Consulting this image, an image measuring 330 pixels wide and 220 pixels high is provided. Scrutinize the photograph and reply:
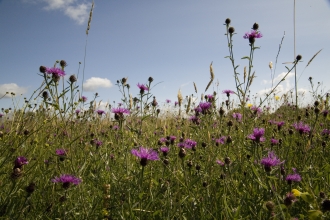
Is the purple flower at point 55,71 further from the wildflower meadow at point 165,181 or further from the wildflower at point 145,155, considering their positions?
the wildflower at point 145,155

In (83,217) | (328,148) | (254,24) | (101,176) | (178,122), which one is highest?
(254,24)

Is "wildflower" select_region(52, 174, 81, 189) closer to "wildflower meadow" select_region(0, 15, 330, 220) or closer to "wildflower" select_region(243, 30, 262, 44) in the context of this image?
"wildflower meadow" select_region(0, 15, 330, 220)

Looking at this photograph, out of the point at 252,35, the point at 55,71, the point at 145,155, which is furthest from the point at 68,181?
the point at 252,35

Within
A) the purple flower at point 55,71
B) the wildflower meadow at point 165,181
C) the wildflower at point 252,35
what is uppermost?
the wildflower at point 252,35

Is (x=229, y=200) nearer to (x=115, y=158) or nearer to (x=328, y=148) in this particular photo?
(x=115, y=158)

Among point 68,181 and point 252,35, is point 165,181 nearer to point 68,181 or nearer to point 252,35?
point 68,181

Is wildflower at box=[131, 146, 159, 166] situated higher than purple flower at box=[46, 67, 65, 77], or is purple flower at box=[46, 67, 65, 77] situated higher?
purple flower at box=[46, 67, 65, 77]

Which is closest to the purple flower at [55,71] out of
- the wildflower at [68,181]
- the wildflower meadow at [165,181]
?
the wildflower meadow at [165,181]

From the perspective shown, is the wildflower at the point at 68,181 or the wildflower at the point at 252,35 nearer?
the wildflower at the point at 68,181

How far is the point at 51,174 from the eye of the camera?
2004 mm

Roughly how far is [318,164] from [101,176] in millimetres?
1937

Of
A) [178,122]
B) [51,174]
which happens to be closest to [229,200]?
[51,174]

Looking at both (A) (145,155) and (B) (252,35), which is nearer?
(A) (145,155)

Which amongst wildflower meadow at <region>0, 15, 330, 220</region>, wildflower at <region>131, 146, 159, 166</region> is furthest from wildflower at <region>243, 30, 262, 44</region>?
wildflower at <region>131, 146, 159, 166</region>
